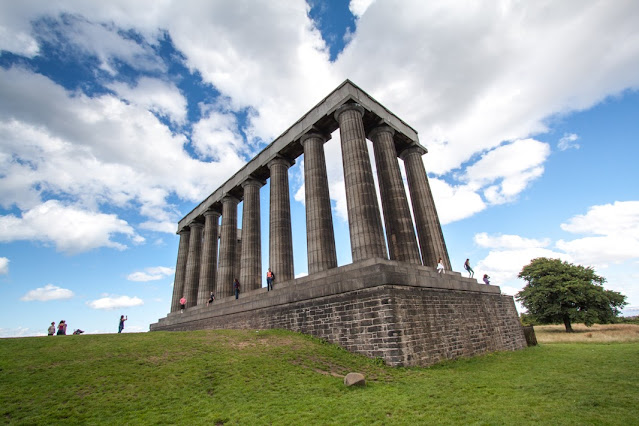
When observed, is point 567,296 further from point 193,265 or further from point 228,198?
point 193,265

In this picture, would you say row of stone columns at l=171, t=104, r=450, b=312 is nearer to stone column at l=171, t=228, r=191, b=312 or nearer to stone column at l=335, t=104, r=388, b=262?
stone column at l=335, t=104, r=388, b=262

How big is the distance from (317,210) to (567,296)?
43723mm

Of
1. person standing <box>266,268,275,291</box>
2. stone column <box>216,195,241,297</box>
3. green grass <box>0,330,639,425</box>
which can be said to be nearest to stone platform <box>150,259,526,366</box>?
person standing <box>266,268,275,291</box>

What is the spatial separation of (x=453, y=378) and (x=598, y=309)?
157 ft

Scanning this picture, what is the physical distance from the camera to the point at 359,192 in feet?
67.9

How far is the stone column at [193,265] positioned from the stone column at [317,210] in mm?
22389

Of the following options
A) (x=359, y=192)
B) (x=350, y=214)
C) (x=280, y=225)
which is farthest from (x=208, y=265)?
(x=359, y=192)

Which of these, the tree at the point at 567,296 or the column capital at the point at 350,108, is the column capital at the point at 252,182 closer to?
the column capital at the point at 350,108

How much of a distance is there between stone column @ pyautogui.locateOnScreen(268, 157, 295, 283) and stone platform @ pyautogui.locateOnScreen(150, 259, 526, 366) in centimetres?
254

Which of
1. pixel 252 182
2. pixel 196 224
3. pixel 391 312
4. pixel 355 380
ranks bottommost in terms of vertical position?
pixel 355 380

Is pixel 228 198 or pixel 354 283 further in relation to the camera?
pixel 228 198

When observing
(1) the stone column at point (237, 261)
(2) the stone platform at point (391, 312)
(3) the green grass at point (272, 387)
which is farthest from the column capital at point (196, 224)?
(3) the green grass at point (272, 387)

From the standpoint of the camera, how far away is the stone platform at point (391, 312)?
14.5 m

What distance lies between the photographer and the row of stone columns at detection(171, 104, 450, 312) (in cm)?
2058
